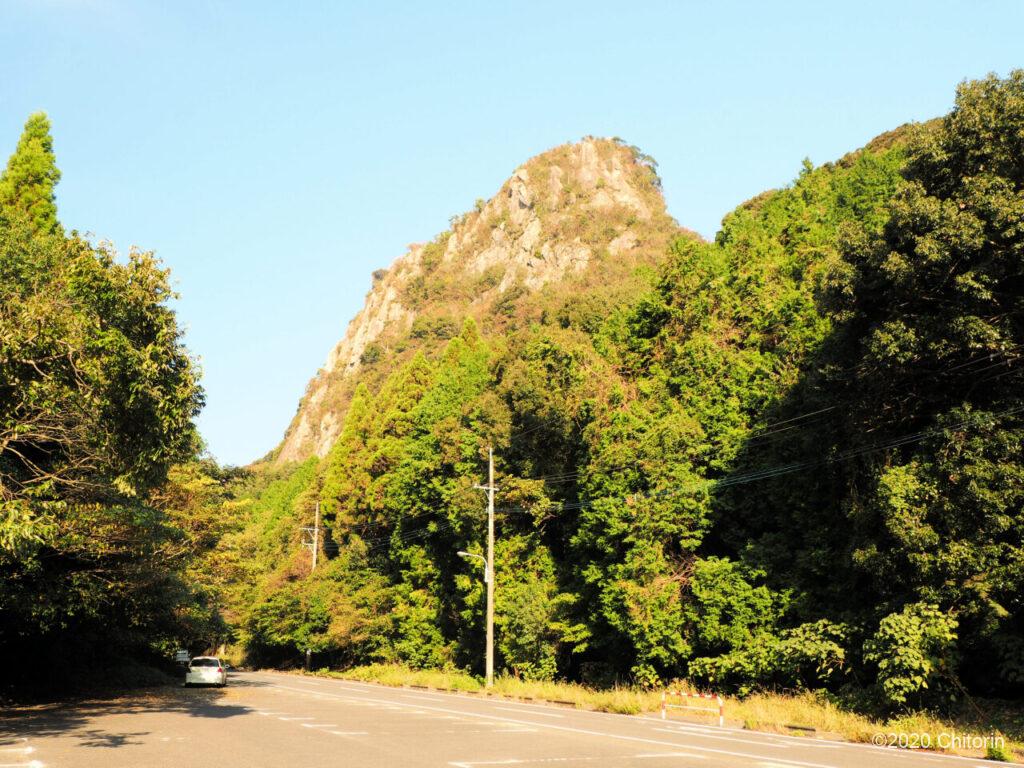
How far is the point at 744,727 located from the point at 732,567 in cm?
808

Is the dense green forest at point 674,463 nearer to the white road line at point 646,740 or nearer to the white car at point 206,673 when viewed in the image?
the white car at point 206,673

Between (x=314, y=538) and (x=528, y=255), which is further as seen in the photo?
(x=528, y=255)

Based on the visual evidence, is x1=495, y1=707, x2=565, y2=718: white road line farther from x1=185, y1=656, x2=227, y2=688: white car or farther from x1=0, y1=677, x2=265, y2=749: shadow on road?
x1=185, y1=656, x2=227, y2=688: white car

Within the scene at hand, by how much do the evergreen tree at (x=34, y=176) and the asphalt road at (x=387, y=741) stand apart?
17867 mm

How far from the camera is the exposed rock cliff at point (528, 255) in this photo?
14638 centimetres

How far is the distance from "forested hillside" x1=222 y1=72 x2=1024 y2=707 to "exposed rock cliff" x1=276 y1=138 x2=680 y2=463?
75366 millimetres

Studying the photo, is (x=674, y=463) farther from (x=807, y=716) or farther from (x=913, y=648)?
(x=913, y=648)

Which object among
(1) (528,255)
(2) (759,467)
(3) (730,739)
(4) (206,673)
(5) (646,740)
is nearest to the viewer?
(5) (646,740)

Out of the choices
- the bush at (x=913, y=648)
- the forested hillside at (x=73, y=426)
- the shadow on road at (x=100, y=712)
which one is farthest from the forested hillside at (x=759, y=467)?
the forested hillside at (x=73, y=426)

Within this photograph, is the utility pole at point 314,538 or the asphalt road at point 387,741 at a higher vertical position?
the utility pole at point 314,538

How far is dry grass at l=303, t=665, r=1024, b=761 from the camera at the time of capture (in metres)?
17.7

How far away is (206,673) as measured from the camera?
35906mm

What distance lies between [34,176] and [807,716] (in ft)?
104

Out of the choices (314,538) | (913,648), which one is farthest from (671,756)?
(314,538)
